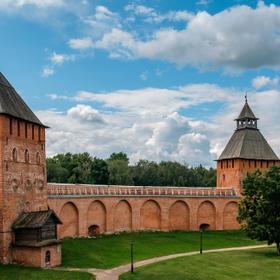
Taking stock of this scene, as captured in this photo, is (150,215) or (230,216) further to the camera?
(230,216)

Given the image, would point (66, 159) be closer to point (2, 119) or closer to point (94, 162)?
point (94, 162)

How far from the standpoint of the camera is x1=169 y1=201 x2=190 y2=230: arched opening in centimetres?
5006

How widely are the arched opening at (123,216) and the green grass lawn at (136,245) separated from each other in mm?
1227

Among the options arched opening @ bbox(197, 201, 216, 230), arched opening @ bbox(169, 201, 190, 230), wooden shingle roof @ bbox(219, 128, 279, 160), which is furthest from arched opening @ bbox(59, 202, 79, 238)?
wooden shingle roof @ bbox(219, 128, 279, 160)

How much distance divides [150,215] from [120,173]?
32.5m

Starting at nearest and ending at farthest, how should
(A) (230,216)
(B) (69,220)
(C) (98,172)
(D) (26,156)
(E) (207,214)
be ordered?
1. (D) (26,156)
2. (B) (69,220)
3. (E) (207,214)
4. (A) (230,216)
5. (C) (98,172)

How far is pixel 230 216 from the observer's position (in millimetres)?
52844

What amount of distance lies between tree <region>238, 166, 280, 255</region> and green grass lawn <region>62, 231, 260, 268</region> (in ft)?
17.4

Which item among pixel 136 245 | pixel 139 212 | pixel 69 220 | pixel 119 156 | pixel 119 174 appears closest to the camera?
pixel 136 245

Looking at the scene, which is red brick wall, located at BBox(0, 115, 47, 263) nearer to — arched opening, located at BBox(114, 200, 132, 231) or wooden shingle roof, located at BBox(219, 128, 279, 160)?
arched opening, located at BBox(114, 200, 132, 231)

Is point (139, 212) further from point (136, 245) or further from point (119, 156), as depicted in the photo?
point (119, 156)

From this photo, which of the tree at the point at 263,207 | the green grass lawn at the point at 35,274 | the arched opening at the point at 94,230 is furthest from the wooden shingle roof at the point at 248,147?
the green grass lawn at the point at 35,274

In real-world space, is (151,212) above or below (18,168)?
below

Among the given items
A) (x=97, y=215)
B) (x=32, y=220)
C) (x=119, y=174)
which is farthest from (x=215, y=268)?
(x=119, y=174)
